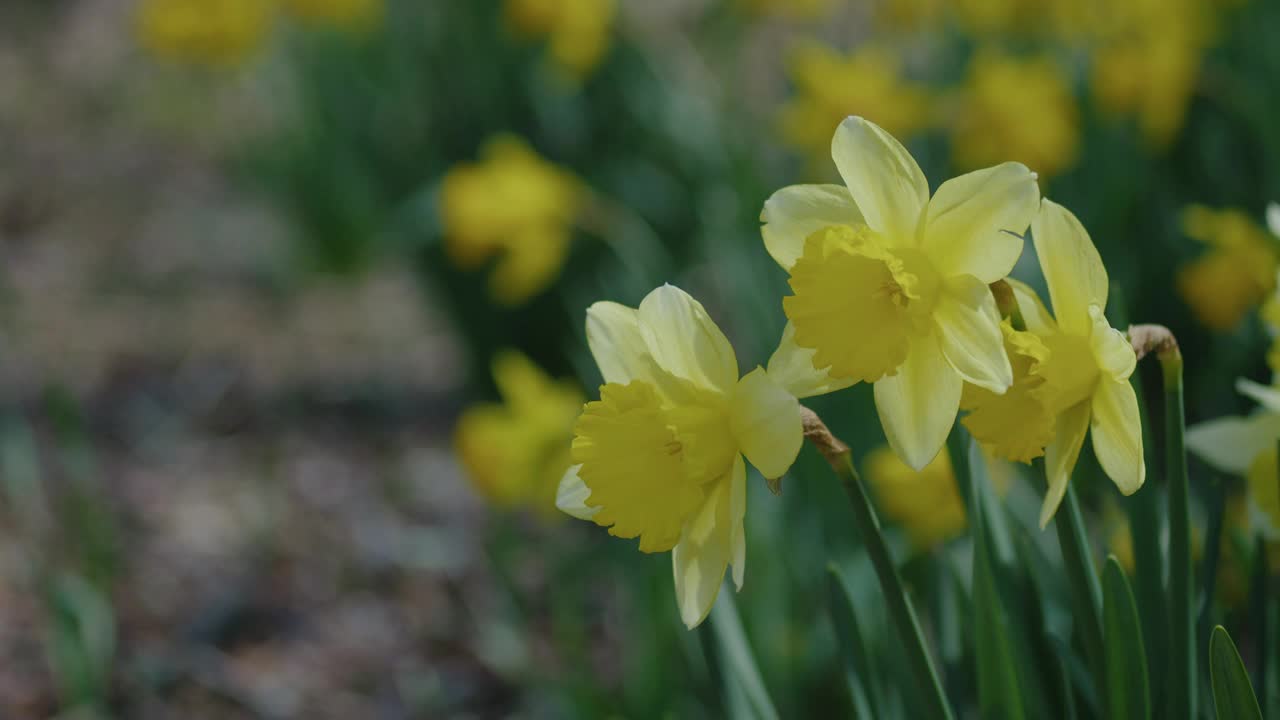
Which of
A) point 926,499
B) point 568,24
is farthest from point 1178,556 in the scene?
point 568,24

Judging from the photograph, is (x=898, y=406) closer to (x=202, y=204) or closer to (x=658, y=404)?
(x=658, y=404)

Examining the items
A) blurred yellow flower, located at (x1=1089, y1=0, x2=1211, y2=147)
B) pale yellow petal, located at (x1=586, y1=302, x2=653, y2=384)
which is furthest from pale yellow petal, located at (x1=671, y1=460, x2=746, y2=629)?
blurred yellow flower, located at (x1=1089, y1=0, x2=1211, y2=147)

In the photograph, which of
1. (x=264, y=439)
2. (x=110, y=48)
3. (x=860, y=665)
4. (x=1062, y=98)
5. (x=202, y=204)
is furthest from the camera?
(x=110, y=48)

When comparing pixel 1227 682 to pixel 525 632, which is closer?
pixel 1227 682

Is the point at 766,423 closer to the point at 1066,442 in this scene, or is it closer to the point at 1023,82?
the point at 1066,442

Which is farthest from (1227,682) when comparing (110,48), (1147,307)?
(110,48)

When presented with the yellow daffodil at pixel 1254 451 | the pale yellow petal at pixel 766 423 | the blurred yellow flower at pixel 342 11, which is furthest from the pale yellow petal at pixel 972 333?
the blurred yellow flower at pixel 342 11
